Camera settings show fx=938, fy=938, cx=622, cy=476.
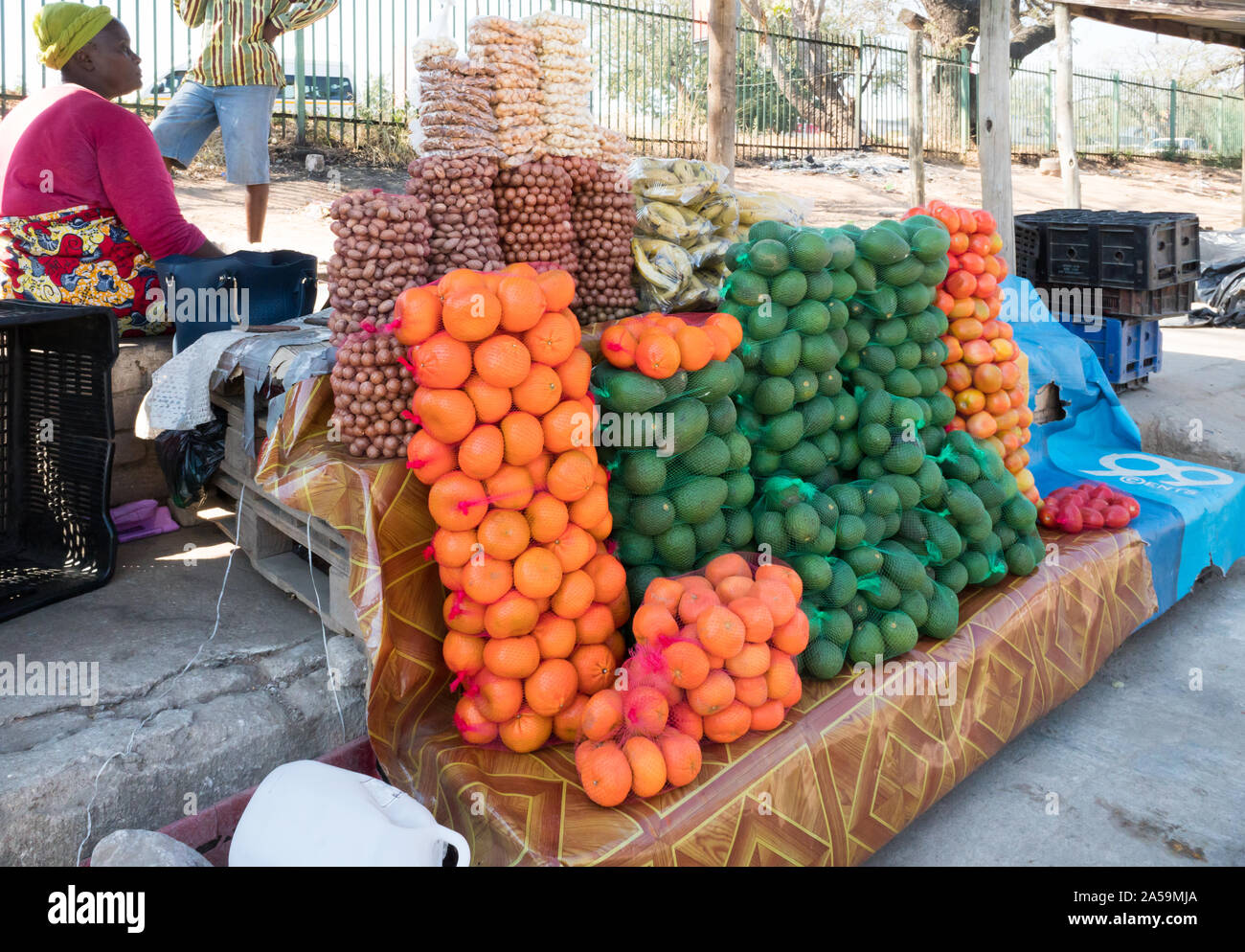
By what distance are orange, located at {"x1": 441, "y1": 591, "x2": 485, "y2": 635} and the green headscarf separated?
10.3 ft

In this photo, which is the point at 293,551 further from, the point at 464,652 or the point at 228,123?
the point at 228,123

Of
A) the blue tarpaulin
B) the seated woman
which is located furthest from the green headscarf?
the blue tarpaulin

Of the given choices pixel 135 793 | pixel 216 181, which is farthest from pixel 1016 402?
pixel 216 181

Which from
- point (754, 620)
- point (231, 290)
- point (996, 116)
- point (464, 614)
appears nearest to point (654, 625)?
point (754, 620)

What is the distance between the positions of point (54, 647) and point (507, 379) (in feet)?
5.29

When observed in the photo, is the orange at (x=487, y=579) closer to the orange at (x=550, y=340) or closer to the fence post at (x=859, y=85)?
the orange at (x=550, y=340)

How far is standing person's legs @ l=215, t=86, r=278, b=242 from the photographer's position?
4.97 metres

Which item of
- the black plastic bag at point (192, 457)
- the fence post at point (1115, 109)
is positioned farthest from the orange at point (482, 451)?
the fence post at point (1115, 109)

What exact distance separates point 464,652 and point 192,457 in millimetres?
1732

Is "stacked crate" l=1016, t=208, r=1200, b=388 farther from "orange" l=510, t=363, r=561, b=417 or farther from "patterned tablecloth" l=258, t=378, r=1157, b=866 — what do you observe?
"orange" l=510, t=363, r=561, b=417

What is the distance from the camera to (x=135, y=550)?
3465mm

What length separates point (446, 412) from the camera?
6.91 feet
